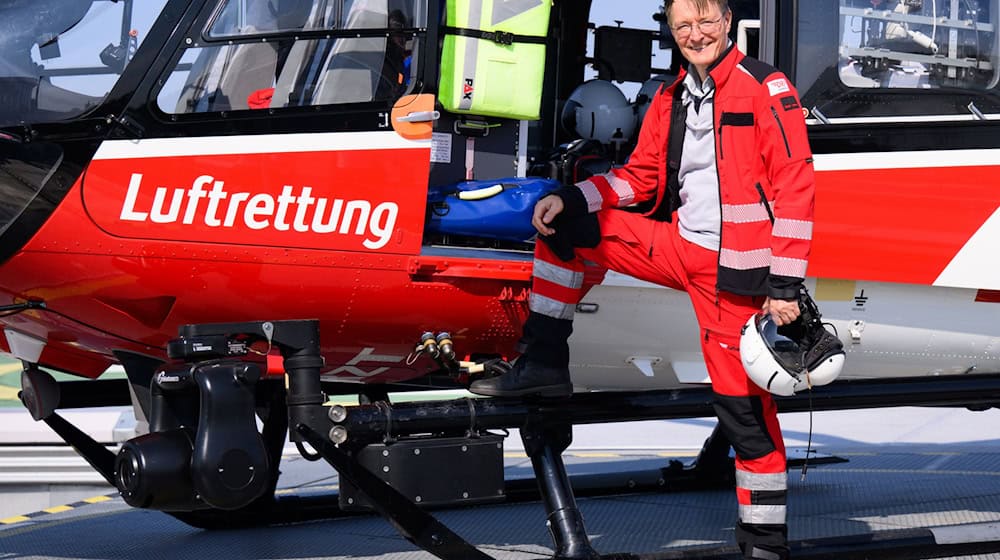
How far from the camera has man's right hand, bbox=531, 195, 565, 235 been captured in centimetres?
337

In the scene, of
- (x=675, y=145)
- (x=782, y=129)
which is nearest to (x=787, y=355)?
(x=782, y=129)

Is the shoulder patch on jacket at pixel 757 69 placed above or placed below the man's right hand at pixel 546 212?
above

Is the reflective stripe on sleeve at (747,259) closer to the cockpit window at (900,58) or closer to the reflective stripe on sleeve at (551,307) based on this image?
the reflective stripe on sleeve at (551,307)

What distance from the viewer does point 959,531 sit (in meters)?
3.85

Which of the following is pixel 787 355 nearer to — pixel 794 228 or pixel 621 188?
pixel 794 228

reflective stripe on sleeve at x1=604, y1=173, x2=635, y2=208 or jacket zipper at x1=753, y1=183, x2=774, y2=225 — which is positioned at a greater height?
jacket zipper at x1=753, y1=183, x2=774, y2=225

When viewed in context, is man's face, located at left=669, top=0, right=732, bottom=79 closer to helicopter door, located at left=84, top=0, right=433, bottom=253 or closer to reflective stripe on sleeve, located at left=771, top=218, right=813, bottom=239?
reflective stripe on sleeve, located at left=771, top=218, right=813, bottom=239

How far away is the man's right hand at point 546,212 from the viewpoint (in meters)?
3.37

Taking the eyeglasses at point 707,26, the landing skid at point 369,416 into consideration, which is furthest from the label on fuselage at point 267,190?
the eyeglasses at point 707,26

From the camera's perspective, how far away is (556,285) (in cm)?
345

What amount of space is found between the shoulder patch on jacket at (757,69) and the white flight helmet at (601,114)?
55.1 inches

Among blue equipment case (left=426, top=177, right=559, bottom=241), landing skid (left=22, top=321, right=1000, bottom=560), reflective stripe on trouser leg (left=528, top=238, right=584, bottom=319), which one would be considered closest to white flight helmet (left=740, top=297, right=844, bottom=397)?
reflective stripe on trouser leg (left=528, top=238, right=584, bottom=319)

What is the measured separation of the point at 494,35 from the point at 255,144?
31.1 inches

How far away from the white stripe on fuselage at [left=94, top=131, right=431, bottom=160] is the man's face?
80 cm
